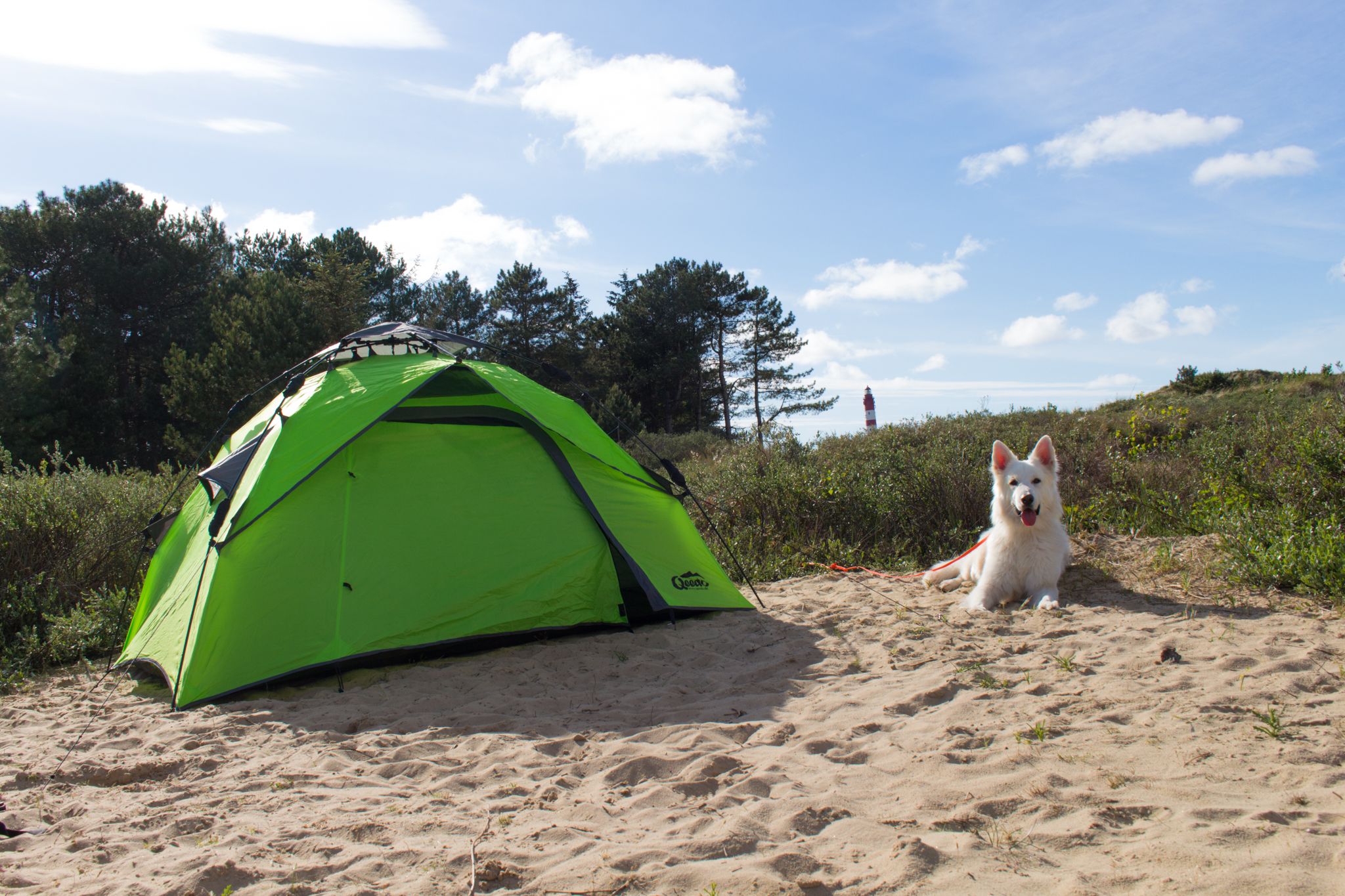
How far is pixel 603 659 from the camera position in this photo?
484 centimetres

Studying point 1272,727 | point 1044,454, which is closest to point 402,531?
point 1044,454

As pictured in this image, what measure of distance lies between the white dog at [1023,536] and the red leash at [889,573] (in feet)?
1.56

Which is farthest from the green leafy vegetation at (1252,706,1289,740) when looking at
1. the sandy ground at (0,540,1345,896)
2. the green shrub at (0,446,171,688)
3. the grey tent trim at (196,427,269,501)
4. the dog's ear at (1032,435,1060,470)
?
the green shrub at (0,446,171,688)

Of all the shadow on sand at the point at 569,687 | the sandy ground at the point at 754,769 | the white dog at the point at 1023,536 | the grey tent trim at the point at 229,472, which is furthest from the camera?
the white dog at the point at 1023,536

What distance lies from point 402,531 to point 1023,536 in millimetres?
4108

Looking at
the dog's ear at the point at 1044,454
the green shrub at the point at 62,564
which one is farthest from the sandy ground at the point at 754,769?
the dog's ear at the point at 1044,454

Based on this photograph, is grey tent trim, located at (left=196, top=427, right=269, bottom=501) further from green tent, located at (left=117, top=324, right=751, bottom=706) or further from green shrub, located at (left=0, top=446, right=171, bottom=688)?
green shrub, located at (left=0, top=446, right=171, bottom=688)

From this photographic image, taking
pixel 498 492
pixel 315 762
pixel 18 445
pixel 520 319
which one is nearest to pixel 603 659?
pixel 498 492

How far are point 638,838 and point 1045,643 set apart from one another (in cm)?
275

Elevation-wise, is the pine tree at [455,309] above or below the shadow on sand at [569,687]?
above

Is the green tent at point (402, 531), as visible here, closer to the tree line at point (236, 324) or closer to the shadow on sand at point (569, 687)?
the shadow on sand at point (569, 687)

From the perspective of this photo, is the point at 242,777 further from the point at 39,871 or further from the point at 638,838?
the point at 638,838

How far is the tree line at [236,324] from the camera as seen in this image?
72.0 ft

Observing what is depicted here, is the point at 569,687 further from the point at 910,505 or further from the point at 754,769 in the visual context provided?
the point at 910,505
